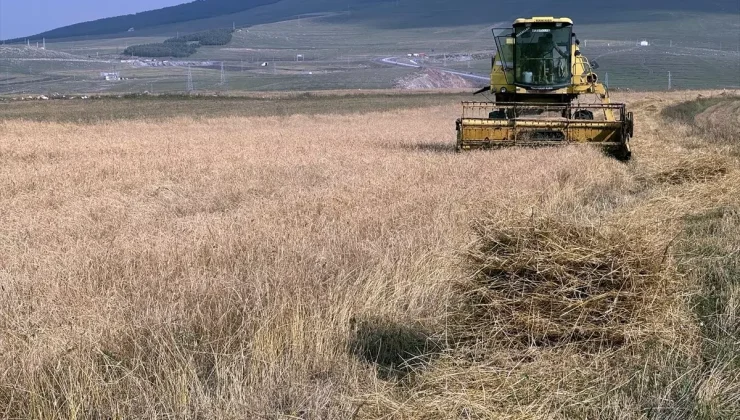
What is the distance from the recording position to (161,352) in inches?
157

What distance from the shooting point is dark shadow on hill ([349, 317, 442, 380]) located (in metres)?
4.24

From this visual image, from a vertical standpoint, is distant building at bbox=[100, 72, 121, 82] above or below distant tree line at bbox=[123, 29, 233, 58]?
below

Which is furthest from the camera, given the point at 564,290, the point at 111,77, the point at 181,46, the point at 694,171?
the point at 181,46

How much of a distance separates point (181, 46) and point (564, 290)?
183571mm

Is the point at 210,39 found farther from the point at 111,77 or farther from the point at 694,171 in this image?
the point at 694,171

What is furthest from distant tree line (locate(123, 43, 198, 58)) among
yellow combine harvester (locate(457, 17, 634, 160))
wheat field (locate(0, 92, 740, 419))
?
wheat field (locate(0, 92, 740, 419))

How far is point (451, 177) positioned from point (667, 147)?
6788 millimetres

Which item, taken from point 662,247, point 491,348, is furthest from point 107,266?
point 662,247

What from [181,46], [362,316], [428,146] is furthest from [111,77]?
[362,316]

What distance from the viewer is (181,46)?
179 m

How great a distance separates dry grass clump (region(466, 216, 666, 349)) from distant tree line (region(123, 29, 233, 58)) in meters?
172

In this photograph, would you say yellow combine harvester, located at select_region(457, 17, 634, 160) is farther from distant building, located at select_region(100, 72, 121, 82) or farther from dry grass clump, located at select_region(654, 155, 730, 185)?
distant building, located at select_region(100, 72, 121, 82)

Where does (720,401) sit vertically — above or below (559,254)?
below

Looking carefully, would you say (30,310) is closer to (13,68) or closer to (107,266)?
(107,266)
